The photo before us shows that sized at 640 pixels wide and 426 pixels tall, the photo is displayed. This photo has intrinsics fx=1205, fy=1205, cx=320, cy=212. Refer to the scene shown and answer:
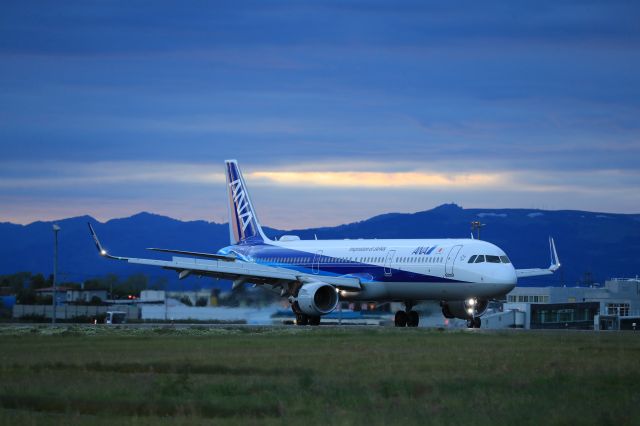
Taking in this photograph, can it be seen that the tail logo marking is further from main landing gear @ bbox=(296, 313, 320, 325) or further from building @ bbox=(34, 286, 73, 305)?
building @ bbox=(34, 286, 73, 305)

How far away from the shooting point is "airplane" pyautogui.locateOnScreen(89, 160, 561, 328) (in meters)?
54.6

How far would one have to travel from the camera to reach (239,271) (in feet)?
201

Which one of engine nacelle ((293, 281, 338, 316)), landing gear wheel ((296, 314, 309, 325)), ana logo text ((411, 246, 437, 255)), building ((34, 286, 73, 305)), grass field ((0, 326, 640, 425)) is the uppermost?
ana logo text ((411, 246, 437, 255))

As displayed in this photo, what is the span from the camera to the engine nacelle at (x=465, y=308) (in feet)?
185

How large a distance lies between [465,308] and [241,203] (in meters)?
19.5

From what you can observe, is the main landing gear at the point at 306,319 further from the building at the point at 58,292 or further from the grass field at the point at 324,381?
the building at the point at 58,292

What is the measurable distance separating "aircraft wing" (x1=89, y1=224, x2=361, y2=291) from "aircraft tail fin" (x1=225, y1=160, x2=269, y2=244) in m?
7.03

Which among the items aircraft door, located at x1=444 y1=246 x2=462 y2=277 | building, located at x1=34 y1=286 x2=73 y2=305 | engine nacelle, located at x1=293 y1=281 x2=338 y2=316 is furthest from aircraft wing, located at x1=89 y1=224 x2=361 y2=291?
building, located at x1=34 y1=286 x2=73 y2=305

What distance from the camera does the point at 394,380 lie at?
86.8 feet

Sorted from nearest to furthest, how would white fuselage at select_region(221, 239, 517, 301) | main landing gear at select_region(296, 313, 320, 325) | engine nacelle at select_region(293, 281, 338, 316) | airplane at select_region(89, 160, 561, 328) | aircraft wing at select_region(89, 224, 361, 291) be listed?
white fuselage at select_region(221, 239, 517, 301)
airplane at select_region(89, 160, 561, 328)
engine nacelle at select_region(293, 281, 338, 316)
main landing gear at select_region(296, 313, 320, 325)
aircraft wing at select_region(89, 224, 361, 291)

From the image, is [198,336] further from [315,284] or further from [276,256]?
[276,256]

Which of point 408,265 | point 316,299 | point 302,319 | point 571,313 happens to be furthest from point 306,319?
point 571,313

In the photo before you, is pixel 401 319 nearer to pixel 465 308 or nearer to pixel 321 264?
pixel 465 308

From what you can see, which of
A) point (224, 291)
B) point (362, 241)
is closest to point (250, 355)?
point (362, 241)
